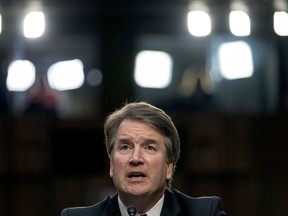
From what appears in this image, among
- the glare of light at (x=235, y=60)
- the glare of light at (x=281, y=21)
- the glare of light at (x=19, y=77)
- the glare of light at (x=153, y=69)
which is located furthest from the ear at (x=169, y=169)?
the glare of light at (x=153, y=69)

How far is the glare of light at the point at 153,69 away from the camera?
10734 mm

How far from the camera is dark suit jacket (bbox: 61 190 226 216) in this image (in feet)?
10.2

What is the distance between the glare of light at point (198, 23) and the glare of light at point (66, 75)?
1.71m

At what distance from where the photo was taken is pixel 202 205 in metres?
3.13

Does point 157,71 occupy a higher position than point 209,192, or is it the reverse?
point 157,71

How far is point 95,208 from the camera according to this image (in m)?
3.22

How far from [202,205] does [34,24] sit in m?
6.55

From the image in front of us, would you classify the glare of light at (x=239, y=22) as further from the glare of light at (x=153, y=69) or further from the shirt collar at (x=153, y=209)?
the shirt collar at (x=153, y=209)

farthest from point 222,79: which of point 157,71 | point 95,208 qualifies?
point 95,208

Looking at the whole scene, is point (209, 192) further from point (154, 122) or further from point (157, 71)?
point (154, 122)

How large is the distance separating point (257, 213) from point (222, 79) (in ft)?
5.26

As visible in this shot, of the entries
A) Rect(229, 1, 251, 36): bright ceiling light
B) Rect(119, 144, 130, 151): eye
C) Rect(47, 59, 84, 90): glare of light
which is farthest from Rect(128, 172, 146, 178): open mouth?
Rect(47, 59, 84, 90): glare of light

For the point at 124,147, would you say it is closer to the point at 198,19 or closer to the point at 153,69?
the point at 198,19

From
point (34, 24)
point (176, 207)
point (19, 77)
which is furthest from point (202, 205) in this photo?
point (19, 77)
